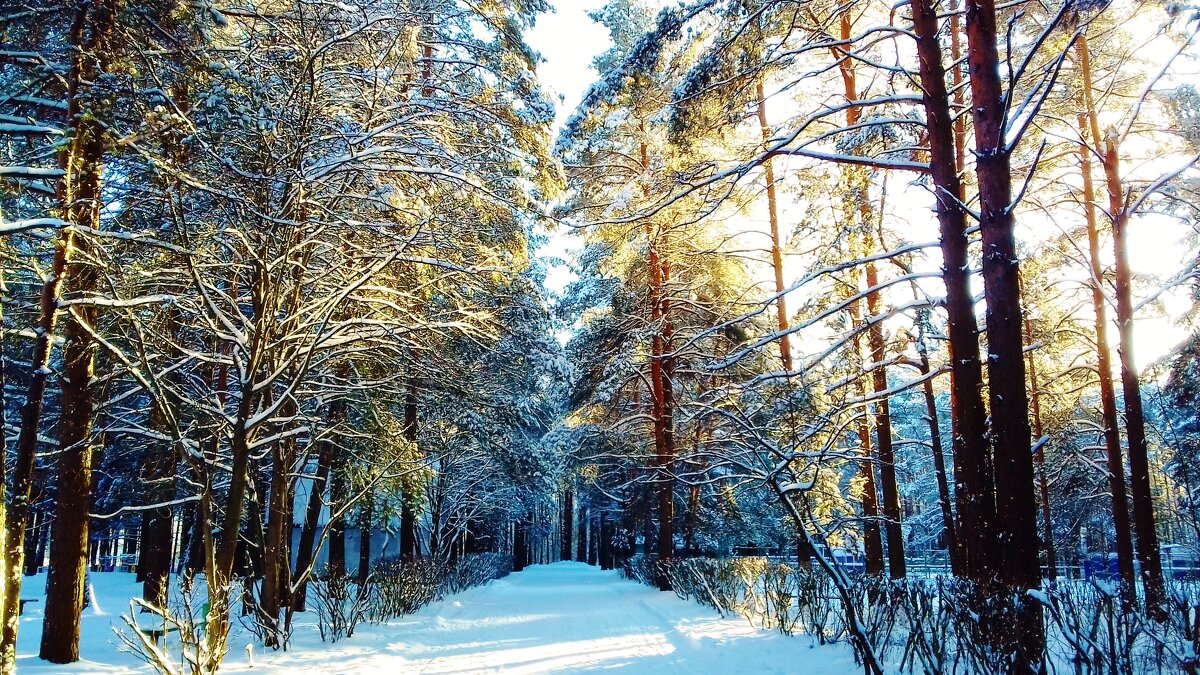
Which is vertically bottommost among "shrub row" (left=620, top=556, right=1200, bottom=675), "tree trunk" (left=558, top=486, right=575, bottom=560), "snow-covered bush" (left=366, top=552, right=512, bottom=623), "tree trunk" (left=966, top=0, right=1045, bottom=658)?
"tree trunk" (left=558, top=486, right=575, bottom=560)

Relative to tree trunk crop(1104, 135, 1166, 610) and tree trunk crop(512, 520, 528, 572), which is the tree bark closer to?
tree trunk crop(1104, 135, 1166, 610)

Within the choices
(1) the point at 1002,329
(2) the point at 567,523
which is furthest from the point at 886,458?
(2) the point at 567,523

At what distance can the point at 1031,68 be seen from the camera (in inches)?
436

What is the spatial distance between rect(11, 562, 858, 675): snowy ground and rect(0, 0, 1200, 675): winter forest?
10 centimetres

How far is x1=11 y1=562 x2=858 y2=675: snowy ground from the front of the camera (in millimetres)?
7453

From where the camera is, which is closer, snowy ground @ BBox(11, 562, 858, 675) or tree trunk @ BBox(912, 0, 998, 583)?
tree trunk @ BBox(912, 0, 998, 583)

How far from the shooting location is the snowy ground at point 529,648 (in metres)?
7.45

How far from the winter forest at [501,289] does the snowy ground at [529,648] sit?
10 centimetres

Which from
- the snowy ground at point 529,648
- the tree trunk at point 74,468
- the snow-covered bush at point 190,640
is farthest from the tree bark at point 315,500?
the snow-covered bush at point 190,640

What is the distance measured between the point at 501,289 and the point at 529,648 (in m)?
7.92

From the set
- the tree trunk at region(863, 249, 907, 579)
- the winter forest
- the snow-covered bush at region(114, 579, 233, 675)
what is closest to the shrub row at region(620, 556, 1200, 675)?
the winter forest

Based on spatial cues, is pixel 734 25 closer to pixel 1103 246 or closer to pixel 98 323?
pixel 98 323

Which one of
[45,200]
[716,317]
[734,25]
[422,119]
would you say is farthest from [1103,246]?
[45,200]

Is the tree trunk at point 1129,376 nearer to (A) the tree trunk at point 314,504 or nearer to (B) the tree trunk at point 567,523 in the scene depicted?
(A) the tree trunk at point 314,504
